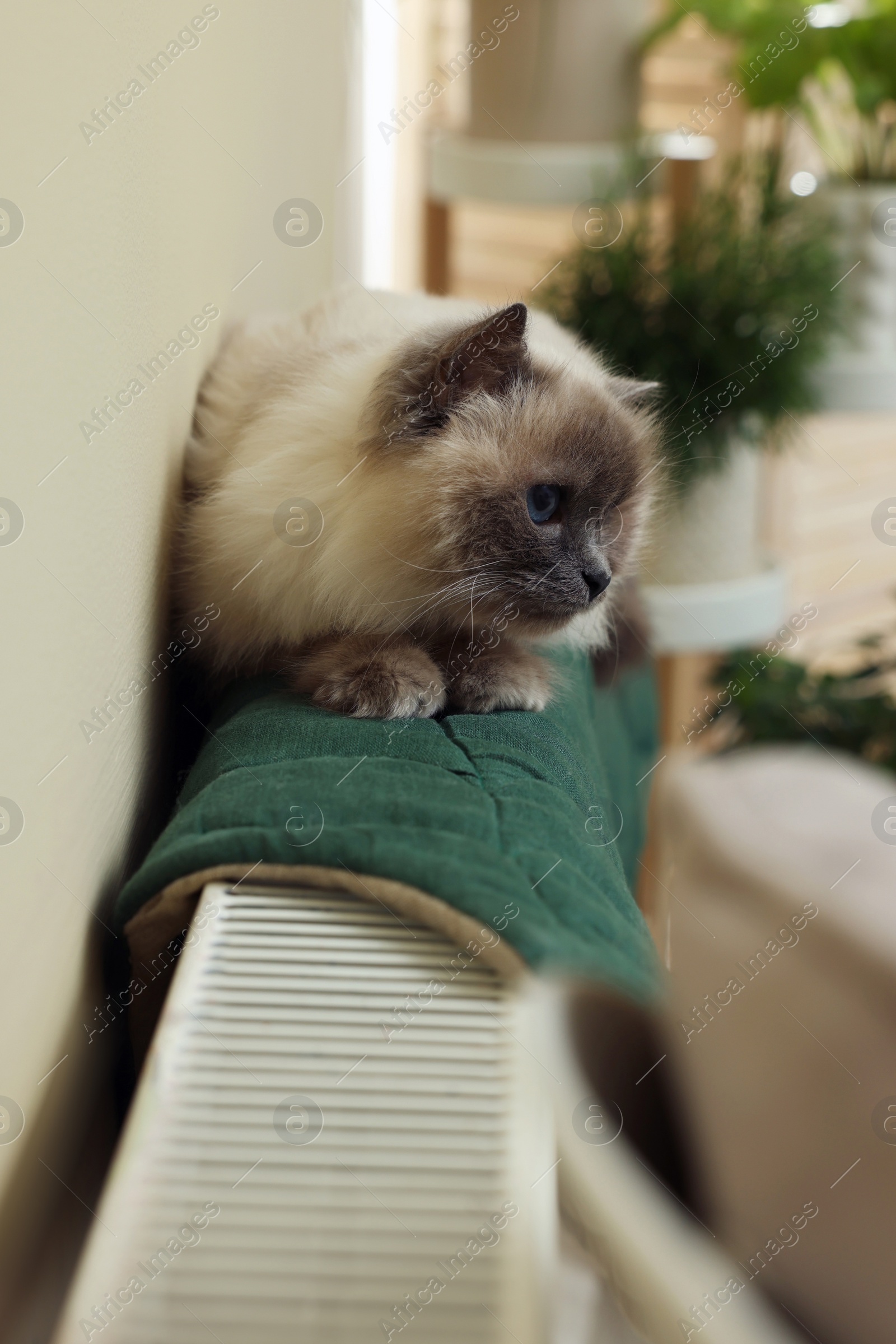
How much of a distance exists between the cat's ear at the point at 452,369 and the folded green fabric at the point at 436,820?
25 cm

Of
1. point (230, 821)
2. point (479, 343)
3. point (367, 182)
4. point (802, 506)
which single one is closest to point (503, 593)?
point (479, 343)

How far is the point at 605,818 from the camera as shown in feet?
2.96

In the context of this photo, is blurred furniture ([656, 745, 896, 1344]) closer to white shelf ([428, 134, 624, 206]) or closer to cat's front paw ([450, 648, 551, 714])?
cat's front paw ([450, 648, 551, 714])

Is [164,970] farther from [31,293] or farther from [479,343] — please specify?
[479,343]

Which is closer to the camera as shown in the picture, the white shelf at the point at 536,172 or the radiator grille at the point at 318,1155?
the radiator grille at the point at 318,1155

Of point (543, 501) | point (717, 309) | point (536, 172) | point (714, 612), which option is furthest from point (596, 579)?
point (536, 172)

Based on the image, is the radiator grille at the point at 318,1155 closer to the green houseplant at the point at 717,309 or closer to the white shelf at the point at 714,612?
the green houseplant at the point at 717,309

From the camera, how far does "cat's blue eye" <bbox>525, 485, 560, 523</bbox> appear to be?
909 mm

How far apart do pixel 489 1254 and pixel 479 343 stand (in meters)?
0.65

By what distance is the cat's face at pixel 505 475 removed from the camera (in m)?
0.89

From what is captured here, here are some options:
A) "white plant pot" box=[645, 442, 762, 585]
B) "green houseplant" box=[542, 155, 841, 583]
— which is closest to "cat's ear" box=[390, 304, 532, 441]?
"green houseplant" box=[542, 155, 841, 583]

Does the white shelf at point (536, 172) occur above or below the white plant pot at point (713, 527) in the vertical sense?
above

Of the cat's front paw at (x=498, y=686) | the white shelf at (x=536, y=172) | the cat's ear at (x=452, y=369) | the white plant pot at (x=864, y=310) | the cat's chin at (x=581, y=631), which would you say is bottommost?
the white plant pot at (x=864, y=310)

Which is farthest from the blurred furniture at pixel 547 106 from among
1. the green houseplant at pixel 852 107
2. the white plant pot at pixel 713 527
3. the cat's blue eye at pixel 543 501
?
the cat's blue eye at pixel 543 501
